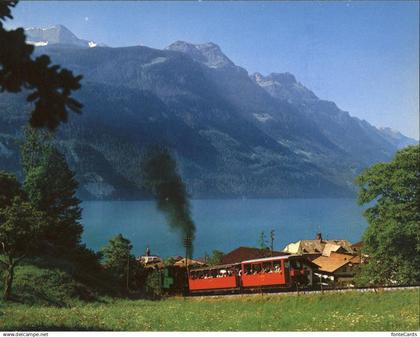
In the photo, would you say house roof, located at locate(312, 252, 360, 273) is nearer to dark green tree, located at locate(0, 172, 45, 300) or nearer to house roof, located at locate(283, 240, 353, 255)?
house roof, located at locate(283, 240, 353, 255)

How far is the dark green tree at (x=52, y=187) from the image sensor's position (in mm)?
42688

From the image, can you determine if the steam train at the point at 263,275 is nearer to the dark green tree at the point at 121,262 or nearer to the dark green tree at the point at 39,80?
the dark green tree at the point at 121,262

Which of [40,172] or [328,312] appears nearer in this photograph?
[328,312]

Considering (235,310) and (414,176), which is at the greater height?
(414,176)

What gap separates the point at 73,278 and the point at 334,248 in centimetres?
6900

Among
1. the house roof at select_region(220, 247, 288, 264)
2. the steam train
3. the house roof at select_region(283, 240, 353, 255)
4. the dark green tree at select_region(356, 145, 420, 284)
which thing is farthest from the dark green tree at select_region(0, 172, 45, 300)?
the house roof at select_region(283, 240, 353, 255)

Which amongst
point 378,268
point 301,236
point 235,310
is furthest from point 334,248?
point 301,236

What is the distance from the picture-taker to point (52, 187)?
145 ft

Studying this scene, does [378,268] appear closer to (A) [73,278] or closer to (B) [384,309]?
(B) [384,309]

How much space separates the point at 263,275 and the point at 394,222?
9169 millimetres

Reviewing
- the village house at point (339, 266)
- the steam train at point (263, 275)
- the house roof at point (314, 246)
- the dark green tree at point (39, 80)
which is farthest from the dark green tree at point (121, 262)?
the house roof at point (314, 246)

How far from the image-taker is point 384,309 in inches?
851

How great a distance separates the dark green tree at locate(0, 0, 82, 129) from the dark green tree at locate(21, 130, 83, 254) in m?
36.2

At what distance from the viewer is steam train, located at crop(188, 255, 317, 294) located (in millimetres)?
27953
